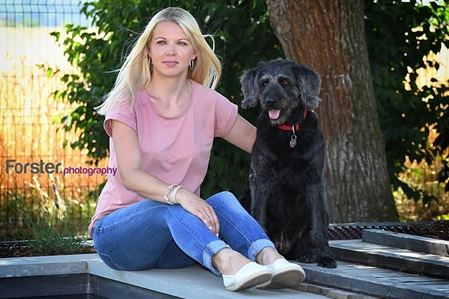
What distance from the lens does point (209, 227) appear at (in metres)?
3.82

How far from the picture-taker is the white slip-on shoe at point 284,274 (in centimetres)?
367

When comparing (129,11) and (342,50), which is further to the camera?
(129,11)

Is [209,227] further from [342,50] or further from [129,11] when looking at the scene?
[129,11]

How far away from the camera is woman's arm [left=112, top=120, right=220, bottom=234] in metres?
3.84

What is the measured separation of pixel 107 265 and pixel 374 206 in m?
2.43

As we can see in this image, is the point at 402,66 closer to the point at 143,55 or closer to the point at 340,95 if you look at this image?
the point at 340,95

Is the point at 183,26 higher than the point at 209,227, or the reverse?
the point at 183,26

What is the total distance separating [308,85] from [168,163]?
2.80ft

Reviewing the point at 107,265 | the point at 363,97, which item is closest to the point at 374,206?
the point at 363,97

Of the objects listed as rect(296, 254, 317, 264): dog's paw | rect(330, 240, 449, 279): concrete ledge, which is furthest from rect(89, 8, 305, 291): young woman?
rect(330, 240, 449, 279): concrete ledge

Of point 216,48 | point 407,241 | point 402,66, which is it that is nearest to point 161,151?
point 407,241

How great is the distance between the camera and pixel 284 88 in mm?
4500

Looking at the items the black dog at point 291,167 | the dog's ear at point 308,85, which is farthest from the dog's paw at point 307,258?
the dog's ear at point 308,85

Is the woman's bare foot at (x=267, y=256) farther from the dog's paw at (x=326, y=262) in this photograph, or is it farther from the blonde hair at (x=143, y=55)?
the blonde hair at (x=143, y=55)
